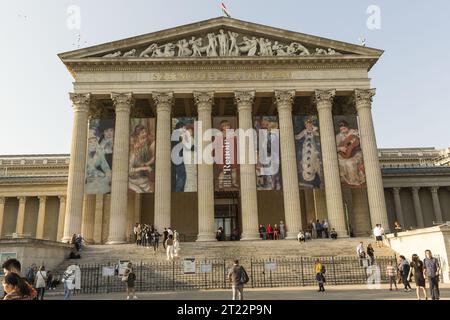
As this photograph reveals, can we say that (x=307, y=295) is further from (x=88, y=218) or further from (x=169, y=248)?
(x=88, y=218)

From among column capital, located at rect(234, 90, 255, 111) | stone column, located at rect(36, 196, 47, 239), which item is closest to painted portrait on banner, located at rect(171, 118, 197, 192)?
column capital, located at rect(234, 90, 255, 111)

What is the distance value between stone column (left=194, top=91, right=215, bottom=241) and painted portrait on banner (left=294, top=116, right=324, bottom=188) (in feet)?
22.4

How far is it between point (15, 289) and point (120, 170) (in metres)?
24.5

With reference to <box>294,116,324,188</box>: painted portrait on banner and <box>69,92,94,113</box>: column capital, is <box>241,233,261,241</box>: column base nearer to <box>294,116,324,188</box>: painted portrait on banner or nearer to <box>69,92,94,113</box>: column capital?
<box>294,116,324,188</box>: painted portrait on banner

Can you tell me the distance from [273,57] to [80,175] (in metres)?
17.4

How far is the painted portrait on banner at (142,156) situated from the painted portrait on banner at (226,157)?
15.7 ft

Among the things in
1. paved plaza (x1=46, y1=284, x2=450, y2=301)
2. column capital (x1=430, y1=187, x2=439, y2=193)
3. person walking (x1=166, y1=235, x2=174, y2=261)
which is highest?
column capital (x1=430, y1=187, x2=439, y2=193)

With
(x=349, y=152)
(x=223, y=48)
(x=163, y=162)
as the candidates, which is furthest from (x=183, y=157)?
(x=349, y=152)

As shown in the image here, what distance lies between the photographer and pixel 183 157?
96.4 feet

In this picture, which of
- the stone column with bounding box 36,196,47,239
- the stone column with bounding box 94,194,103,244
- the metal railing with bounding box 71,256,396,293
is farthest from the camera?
the stone column with bounding box 36,196,47,239

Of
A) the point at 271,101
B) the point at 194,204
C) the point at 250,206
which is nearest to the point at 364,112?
the point at 271,101

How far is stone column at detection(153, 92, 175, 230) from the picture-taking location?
2842 centimetres

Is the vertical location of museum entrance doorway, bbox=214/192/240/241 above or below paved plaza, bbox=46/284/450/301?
above

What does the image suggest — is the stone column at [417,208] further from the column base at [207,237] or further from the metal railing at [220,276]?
the column base at [207,237]
